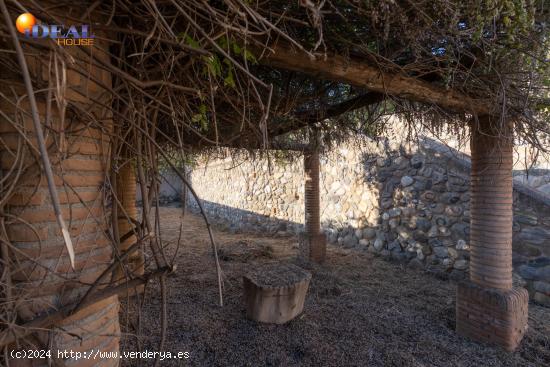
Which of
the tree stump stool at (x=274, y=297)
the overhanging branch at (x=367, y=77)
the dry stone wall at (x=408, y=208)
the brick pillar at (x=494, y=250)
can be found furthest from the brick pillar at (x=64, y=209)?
the brick pillar at (x=494, y=250)

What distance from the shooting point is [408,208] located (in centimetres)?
557

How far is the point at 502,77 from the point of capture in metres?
2.24

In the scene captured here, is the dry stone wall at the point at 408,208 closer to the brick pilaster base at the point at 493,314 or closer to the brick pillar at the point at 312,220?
the brick pillar at the point at 312,220

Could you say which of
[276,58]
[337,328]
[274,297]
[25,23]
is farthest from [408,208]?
[25,23]

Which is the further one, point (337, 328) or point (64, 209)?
point (337, 328)

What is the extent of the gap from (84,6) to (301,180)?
23.7 ft

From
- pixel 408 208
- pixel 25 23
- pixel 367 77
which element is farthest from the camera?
pixel 408 208

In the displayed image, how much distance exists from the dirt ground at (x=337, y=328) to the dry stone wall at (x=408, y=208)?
0.52 m

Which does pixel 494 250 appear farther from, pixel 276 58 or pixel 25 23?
pixel 25 23

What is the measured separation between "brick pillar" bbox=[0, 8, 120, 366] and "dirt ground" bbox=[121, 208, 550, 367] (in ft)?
1.83

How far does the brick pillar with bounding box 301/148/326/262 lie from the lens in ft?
19.7

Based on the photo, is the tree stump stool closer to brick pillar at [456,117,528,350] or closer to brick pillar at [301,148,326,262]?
brick pillar at [456,117,528,350]

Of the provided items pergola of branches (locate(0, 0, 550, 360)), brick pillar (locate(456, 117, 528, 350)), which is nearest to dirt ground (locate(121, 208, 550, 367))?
brick pillar (locate(456, 117, 528, 350))

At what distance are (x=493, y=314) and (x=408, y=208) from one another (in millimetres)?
2728
